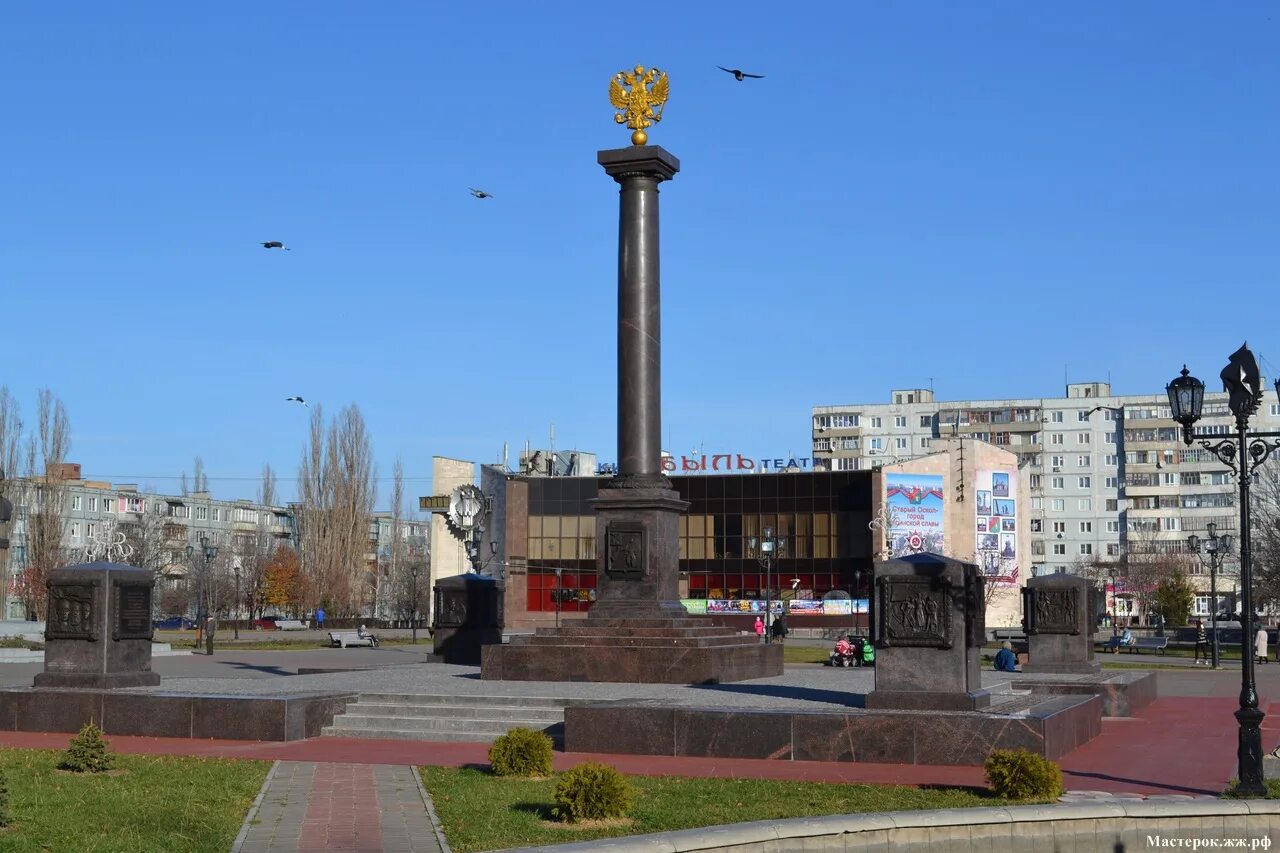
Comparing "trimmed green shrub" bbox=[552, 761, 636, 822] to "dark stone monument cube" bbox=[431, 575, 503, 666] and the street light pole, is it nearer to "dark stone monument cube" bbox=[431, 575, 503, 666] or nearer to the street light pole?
"dark stone monument cube" bbox=[431, 575, 503, 666]

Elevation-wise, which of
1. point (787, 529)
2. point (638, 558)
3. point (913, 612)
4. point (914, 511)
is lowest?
point (913, 612)

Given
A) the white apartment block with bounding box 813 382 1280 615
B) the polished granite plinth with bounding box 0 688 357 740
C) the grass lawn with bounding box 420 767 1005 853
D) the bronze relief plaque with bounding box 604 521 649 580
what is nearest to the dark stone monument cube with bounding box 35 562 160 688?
the polished granite plinth with bounding box 0 688 357 740

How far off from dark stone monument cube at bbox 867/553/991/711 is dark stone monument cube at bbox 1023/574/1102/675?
38.5ft

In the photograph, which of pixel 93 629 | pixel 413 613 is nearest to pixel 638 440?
pixel 93 629

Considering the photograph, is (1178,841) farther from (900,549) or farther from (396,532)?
(396,532)

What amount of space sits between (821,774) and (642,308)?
41.0 ft

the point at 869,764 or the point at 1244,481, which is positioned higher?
the point at 1244,481

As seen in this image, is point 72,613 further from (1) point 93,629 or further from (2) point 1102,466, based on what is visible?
(2) point 1102,466

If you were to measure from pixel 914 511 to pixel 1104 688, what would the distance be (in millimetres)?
69800

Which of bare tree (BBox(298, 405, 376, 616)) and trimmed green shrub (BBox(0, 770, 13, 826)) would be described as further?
bare tree (BBox(298, 405, 376, 616))

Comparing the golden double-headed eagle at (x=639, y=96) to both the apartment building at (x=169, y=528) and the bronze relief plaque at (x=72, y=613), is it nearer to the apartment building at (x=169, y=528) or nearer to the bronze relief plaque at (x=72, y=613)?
the bronze relief plaque at (x=72, y=613)

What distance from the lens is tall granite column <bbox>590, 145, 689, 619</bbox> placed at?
85.5 ft

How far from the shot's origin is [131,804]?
13.2 m

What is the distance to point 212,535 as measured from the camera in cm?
14788
